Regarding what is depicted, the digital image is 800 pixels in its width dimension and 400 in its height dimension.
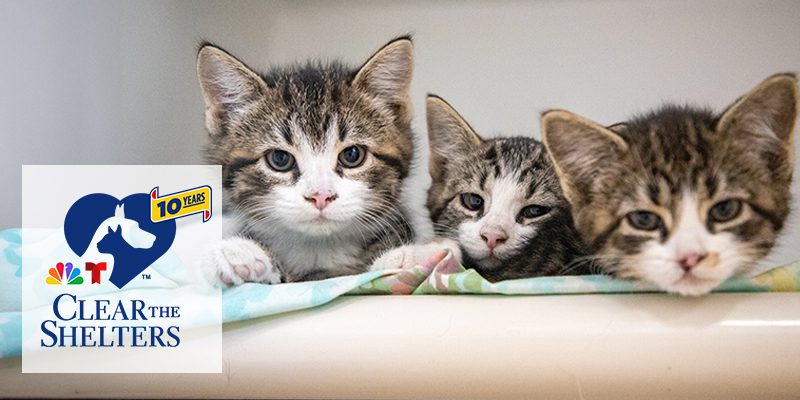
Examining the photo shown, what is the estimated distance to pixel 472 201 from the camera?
1.50m

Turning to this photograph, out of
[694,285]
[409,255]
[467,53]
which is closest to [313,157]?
[409,255]

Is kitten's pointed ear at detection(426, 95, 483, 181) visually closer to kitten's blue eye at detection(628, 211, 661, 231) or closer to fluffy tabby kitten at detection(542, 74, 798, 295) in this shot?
fluffy tabby kitten at detection(542, 74, 798, 295)

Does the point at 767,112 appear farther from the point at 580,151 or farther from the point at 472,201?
the point at 472,201

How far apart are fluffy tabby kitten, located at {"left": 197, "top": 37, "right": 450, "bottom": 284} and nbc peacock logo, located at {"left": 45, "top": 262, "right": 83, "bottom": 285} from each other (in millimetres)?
249

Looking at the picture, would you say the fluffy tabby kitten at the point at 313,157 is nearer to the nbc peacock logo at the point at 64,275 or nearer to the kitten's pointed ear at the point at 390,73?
the kitten's pointed ear at the point at 390,73

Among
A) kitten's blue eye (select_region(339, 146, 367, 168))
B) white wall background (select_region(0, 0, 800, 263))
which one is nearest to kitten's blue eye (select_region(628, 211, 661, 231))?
kitten's blue eye (select_region(339, 146, 367, 168))

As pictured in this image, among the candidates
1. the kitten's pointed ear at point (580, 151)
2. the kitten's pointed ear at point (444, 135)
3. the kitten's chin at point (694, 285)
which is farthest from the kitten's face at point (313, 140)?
the kitten's chin at point (694, 285)

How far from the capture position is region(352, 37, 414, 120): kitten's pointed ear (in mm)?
1447

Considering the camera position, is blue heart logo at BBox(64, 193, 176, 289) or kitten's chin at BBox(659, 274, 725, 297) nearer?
kitten's chin at BBox(659, 274, 725, 297)

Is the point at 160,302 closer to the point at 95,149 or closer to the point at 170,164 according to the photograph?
the point at 95,149

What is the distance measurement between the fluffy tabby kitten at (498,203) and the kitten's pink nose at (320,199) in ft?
0.99

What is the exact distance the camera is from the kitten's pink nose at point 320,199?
125cm

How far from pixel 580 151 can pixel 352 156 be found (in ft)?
1.44

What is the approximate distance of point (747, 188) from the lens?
1.06 m
